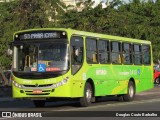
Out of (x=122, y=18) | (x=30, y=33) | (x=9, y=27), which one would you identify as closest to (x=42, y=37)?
(x=30, y=33)

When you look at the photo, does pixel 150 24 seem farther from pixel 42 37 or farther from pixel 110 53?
pixel 42 37

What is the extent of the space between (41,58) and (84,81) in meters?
2.08

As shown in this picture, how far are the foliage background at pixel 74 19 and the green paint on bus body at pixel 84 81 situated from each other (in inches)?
348

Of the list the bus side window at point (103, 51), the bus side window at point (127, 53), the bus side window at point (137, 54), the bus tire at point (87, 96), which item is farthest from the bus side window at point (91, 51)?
the bus side window at point (137, 54)

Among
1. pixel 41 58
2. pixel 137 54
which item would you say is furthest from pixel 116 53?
pixel 41 58

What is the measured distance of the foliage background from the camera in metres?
32.4

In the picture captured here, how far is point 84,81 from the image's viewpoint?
2069 centimetres

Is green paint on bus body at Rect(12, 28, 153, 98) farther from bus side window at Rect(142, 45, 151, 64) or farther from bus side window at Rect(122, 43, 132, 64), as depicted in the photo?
bus side window at Rect(142, 45, 151, 64)

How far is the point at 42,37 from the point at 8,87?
10.1 m

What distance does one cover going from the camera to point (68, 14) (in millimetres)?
39594

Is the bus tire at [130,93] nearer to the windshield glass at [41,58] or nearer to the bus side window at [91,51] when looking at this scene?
the bus side window at [91,51]

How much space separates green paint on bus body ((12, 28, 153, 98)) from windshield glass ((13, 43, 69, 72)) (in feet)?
1.22

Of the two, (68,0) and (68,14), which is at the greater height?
(68,0)

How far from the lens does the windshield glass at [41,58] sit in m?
19.5
